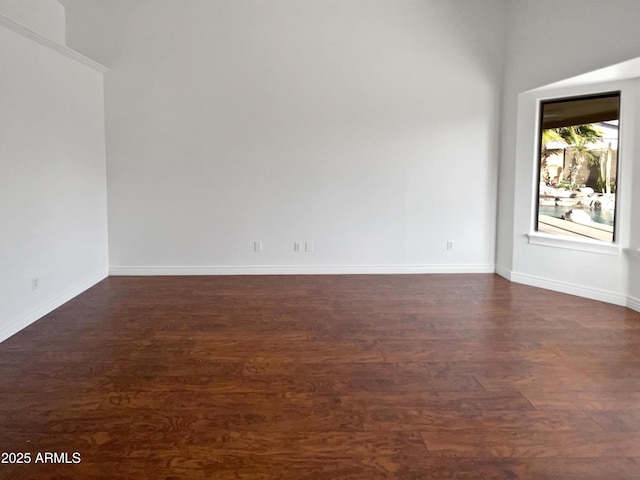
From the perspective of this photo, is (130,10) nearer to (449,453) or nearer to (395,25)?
(395,25)

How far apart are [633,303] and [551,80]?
232cm

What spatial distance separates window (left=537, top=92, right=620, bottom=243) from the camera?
471cm

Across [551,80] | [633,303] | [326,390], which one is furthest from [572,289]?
[326,390]

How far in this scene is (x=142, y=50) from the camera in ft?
18.1

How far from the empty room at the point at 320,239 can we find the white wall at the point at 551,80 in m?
0.03

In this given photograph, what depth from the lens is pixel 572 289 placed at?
4.98 metres

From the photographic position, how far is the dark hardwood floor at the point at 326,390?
203 cm

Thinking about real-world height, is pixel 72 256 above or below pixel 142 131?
below

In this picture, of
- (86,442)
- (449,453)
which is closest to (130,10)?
(86,442)

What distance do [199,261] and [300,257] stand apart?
1.25 meters

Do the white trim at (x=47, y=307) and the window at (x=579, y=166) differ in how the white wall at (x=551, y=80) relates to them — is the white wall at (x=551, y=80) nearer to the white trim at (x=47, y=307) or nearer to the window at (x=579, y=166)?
the window at (x=579, y=166)

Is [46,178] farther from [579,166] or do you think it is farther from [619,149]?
[619,149]

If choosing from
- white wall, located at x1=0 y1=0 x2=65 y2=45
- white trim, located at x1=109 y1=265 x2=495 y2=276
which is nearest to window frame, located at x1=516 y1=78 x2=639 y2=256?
white trim, located at x1=109 y1=265 x2=495 y2=276

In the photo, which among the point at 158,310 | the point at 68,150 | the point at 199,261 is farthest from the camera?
the point at 199,261
